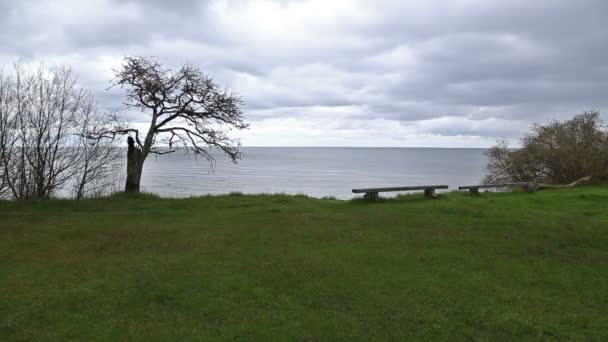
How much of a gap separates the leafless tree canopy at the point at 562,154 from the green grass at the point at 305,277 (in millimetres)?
12558

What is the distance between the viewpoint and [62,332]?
15.4 feet

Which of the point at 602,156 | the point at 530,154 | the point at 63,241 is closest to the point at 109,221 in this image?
the point at 63,241

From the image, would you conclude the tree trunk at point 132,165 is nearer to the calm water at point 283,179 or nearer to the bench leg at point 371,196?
the bench leg at point 371,196

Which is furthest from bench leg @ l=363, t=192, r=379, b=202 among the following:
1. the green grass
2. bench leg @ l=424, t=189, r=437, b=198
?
the green grass

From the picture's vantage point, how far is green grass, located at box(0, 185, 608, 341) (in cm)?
487

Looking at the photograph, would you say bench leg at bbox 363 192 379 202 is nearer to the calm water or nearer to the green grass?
the green grass

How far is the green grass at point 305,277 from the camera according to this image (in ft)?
16.0

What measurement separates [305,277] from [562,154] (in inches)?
A: 882

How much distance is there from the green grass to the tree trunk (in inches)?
156

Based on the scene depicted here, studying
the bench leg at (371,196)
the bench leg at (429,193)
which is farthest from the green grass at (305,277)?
the bench leg at (429,193)

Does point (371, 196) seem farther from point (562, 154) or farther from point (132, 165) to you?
point (562, 154)

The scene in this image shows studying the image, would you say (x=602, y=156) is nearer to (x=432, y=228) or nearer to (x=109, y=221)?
(x=432, y=228)

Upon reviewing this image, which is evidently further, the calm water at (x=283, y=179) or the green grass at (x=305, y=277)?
the calm water at (x=283, y=179)

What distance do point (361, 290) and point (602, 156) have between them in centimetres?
2331
